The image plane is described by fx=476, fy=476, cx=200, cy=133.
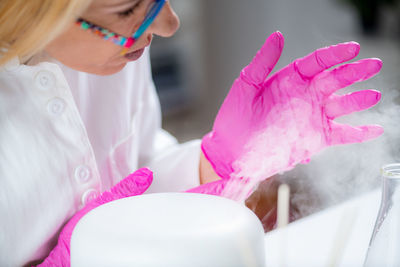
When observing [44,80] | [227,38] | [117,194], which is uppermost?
[44,80]

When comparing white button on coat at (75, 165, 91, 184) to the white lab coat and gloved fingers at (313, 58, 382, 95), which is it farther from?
gloved fingers at (313, 58, 382, 95)

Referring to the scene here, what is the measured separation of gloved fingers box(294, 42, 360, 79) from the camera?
54 cm

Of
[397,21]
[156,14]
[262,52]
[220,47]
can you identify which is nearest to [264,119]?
[262,52]

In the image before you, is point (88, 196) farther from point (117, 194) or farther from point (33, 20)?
point (33, 20)

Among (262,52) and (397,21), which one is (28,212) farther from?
(397,21)

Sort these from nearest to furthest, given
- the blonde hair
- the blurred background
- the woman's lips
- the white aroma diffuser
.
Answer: the white aroma diffuser, the blonde hair, the woman's lips, the blurred background

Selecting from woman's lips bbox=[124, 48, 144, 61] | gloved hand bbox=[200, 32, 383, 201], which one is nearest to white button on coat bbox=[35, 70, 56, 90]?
woman's lips bbox=[124, 48, 144, 61]

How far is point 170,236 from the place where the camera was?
14.9 inches

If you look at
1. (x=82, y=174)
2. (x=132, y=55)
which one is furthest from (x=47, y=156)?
(x=132, y=55)

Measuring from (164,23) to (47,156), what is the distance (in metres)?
0.24

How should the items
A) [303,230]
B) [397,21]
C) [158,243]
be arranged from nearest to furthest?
[158,243] → [303,230] → [397,21]

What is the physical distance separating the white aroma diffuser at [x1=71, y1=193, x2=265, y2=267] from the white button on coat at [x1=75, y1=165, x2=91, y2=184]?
0.25 metres

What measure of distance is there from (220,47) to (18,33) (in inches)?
89.9

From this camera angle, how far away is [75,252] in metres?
0.40
